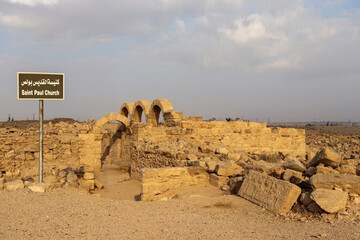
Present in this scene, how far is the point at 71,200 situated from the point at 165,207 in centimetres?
148

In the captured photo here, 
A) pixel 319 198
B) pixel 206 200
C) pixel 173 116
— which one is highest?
pixel 173 116

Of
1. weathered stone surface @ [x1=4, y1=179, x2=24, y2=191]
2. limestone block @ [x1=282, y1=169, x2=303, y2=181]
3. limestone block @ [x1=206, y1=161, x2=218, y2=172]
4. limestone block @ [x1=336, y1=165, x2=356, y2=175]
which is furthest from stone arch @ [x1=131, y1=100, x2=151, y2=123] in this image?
limestone block @ [x1=336, y1=165, x2=356, y2=175]

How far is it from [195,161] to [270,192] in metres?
2.56

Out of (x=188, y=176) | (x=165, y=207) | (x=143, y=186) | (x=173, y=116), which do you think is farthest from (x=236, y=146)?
(x=165, y=207)

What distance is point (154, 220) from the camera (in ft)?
11.8

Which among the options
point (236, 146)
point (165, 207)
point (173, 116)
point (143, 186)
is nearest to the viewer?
point (165, 207)

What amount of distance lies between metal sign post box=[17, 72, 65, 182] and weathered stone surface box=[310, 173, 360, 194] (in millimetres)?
4478

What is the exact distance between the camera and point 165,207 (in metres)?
4.32

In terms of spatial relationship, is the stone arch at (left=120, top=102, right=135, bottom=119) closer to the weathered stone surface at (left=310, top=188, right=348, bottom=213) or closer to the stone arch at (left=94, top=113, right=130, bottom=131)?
the stone arch at (left=94, top=113, right=130, bottom=131)

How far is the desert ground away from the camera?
10.1 feet

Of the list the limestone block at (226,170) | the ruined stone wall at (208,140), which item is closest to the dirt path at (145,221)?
the limestone block at (226,170)

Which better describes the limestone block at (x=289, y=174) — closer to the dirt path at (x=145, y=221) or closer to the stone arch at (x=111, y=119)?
the dirt path at (x=145, y=221)

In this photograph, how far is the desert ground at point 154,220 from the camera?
3.09 m

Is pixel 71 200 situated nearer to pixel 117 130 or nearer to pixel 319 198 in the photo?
pixel 319 198
